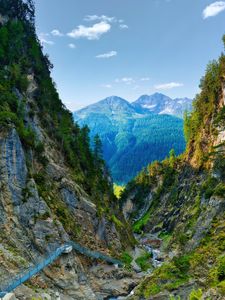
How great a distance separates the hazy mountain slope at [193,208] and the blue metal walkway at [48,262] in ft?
35.4

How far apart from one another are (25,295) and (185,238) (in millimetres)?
34072

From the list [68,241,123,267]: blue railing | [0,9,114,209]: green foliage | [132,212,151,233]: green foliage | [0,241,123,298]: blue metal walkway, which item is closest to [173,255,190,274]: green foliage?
[0,241,123,298]: blue metal walkway

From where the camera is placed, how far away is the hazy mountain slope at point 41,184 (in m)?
43.2

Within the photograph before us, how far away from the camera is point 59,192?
197 ft

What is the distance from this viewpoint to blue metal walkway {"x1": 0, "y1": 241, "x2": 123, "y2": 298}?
33.3 m

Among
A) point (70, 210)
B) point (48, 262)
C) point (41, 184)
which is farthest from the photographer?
point (70, 210)

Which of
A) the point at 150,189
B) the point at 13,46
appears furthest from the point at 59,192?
the point at 150,189

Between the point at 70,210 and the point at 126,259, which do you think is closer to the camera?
the point at 70,210

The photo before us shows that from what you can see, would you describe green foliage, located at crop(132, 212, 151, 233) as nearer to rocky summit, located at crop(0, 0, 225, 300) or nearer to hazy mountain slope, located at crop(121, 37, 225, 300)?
hazy mountain slope, located at crop(121, 37, 225, 300)

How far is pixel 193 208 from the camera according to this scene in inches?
3179

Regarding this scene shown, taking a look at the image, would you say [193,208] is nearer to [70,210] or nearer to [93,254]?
[93,254]

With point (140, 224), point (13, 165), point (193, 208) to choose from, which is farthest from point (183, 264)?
point (140, 224)

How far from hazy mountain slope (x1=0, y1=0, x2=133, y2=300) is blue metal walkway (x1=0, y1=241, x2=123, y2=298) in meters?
0.83

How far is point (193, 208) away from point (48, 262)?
1796 inches
